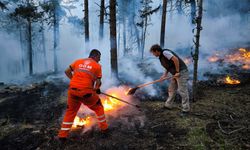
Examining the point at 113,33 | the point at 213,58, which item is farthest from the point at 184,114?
the point at 213,58

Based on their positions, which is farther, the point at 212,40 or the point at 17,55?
the point at 17,55

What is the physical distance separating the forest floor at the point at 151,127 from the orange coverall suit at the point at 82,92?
442 mm

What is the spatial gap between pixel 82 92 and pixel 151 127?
2.17 metres

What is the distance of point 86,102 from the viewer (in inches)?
180

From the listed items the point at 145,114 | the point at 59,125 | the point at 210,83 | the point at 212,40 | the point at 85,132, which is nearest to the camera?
the point at 85,132

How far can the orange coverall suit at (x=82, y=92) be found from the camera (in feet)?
14.5

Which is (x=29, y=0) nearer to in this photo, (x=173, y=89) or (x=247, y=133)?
(x=173, y=89)

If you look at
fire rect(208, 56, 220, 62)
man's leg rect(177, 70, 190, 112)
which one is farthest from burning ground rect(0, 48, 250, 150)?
fire rect(208, 56, 220, 62)

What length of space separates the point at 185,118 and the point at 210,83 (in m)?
4.80

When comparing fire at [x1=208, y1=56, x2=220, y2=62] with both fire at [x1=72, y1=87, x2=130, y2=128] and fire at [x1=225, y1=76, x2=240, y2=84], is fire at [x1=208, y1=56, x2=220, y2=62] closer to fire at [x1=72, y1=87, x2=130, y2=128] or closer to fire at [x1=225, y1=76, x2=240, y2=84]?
fire at [x1=225, y1=76, x2=240, y2=84]

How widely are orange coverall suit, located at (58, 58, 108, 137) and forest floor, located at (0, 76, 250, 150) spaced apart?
0.44 meters

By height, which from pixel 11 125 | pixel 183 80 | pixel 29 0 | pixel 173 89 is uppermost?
pixel 29 0

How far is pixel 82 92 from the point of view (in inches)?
173

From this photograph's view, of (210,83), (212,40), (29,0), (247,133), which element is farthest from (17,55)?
(247,133)
